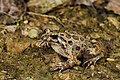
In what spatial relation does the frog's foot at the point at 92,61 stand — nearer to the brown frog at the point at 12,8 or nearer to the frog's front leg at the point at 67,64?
the frog's front leg at the point at 67,64

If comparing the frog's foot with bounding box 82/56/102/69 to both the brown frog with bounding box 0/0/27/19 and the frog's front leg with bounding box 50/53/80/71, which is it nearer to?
the frog's front leg with bounding box 50/53/80/71

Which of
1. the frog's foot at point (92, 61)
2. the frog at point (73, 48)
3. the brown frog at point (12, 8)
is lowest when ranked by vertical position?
the frog's foot at point (92, 61)

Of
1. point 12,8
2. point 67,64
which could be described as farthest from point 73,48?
point 12,8

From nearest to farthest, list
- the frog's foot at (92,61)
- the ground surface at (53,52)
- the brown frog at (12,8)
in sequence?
the ground surface at (53,52), the frog's foot at (92,61), the brown frog at (12,8)

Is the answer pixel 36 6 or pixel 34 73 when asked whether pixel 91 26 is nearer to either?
pixel 36 6

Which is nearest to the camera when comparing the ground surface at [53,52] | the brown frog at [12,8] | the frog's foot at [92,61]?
the ground surface at [53,52]

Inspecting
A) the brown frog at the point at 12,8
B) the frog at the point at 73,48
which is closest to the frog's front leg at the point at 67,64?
the frog at the point at 73,48

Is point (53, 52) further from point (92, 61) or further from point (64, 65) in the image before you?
Result: point (92, 61)

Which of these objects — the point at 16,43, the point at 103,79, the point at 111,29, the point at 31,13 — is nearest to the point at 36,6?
the point at 31,13
